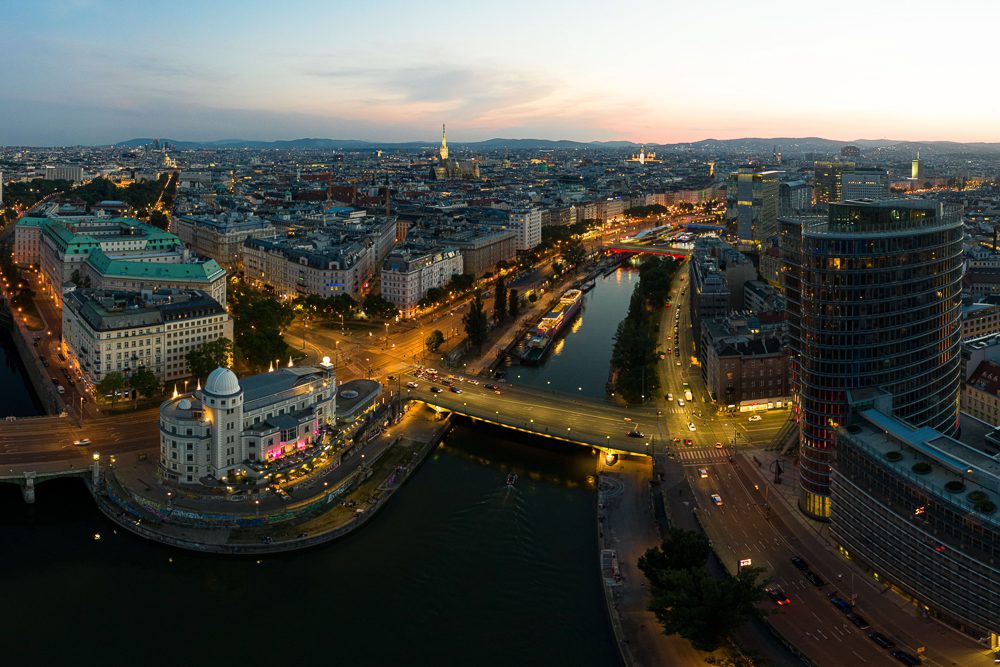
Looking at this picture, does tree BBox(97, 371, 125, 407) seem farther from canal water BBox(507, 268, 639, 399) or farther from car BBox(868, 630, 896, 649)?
car BBox(868, 630, 896, 649)

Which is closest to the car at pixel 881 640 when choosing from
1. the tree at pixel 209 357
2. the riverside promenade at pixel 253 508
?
the riverside promenade at pixel 253 508

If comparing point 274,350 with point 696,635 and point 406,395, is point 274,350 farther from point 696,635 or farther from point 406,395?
point 696,635

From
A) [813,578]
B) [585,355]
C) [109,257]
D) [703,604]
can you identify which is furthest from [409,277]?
[703,604]

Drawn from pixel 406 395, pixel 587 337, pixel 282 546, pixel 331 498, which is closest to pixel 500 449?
pixel 406 395

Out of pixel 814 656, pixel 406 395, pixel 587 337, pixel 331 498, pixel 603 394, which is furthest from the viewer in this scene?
pixel 587 337

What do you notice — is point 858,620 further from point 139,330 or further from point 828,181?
point 828,181

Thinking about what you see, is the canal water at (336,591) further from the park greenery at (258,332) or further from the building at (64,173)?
the building at (64,173)

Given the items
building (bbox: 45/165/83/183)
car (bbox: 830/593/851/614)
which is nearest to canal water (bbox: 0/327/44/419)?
car (bbox: 830/593/851/614)
